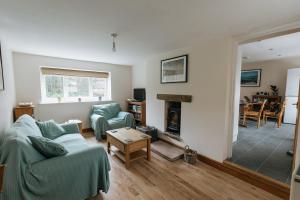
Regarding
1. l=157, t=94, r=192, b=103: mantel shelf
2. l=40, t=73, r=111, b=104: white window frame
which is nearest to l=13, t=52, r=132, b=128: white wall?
l=40, t=73, r=111, b=104: white window frame

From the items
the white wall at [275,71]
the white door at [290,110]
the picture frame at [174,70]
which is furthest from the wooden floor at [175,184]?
the white wall at [275,71]

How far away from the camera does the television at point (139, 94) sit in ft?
15.1

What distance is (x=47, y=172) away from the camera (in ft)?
4.69

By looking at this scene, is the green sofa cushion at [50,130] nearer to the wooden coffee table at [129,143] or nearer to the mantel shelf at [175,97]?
Answer: the wooden coffee table at [129,143]

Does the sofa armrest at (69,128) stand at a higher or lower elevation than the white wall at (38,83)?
lower

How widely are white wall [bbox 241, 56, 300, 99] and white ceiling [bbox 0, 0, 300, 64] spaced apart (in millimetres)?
4441

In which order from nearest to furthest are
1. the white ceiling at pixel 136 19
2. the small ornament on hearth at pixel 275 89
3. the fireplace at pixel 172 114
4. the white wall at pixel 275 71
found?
the white ceiling at pixel 136 19 < the fireplace at pixel 172 114 < the white wall at pixel 275 71 < the small ornament on hearth at pixel 275 89

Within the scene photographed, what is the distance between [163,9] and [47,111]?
12.3 feet

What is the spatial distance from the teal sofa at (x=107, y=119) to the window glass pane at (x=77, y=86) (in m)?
0.59

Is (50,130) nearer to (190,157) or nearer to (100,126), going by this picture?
(100,126)

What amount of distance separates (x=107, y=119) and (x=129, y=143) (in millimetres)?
1872

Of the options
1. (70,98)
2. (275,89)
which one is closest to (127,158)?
(70,98)

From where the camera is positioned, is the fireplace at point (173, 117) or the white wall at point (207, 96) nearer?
the white wall at point (207, 96)

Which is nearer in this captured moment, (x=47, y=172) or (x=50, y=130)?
(x=47, y=172)
